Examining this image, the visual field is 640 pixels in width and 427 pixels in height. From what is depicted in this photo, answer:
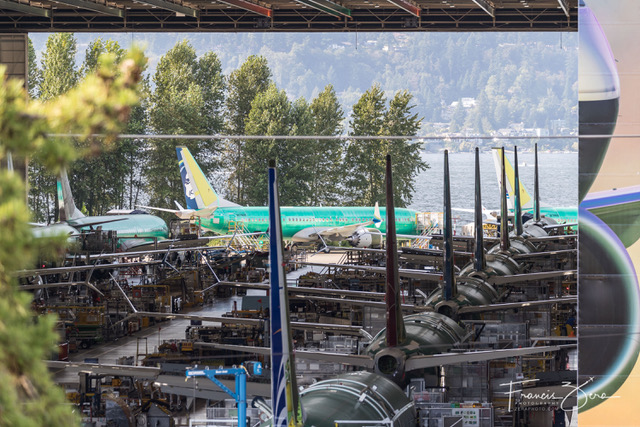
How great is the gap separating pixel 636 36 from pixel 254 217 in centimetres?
5366

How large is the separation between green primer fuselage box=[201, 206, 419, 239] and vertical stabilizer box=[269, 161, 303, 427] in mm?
54836

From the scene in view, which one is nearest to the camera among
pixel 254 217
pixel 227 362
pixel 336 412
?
pixel 336 412

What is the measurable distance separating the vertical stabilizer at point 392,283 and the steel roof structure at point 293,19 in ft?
75.3

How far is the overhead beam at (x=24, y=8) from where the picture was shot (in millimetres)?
30931

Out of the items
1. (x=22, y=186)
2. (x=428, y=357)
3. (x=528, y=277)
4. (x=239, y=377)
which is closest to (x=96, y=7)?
(x=528, y=277)

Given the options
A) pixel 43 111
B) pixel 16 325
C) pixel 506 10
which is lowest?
pixel 16 325

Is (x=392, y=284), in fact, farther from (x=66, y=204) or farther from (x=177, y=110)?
(x=177, y=110)

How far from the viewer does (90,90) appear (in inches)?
102

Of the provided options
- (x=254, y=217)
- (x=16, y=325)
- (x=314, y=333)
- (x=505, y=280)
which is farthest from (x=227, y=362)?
(x=254, y=217)

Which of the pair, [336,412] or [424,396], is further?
[424,396]

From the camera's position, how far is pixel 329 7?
3222cm

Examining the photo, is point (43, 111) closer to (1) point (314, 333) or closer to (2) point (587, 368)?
→ (2) point (587, 368)

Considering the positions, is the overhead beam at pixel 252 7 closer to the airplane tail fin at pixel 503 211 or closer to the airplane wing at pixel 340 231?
the airplane tail fin at pixel 503 211

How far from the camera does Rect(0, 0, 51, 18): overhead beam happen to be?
30.9 metres
